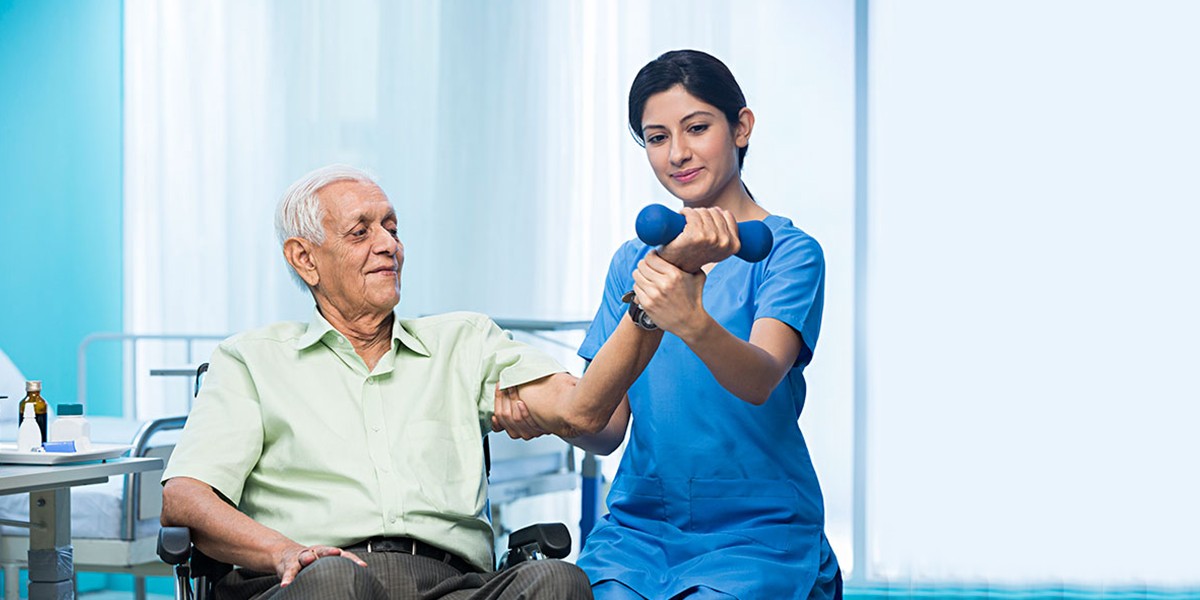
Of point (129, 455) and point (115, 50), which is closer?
point (129, 455)

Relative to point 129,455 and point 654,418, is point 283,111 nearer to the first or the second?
point 129,455

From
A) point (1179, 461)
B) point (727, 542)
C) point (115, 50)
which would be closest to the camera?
point (727, 542)

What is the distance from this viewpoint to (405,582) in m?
1.81

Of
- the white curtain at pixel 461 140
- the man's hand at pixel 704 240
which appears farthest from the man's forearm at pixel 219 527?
the white curtain at pixel 461 140

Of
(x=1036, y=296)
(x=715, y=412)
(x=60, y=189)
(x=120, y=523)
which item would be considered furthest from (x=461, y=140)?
(x=715, y=412)

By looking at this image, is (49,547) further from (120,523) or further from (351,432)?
(120,523)

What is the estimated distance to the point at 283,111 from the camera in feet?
16.1

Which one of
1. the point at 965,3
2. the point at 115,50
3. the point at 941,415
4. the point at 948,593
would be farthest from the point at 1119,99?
the point at 115,50

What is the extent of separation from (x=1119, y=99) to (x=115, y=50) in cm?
369

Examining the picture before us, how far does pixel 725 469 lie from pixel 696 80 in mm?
567

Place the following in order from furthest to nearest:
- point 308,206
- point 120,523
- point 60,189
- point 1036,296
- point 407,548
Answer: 1. point 60,189
2. point 1036,296
3. point 120,523
4. point 308,206
5. point 407,548

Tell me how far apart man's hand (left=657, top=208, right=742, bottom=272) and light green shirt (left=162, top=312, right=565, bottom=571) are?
450 millimetres

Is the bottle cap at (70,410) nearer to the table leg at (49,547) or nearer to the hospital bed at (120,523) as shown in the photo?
the table leg at (49,547)

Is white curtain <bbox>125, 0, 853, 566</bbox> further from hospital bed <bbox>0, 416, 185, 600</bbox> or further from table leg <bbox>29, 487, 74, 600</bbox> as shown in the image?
table leg <bbox>29, 487, 74, 600</bbox>
